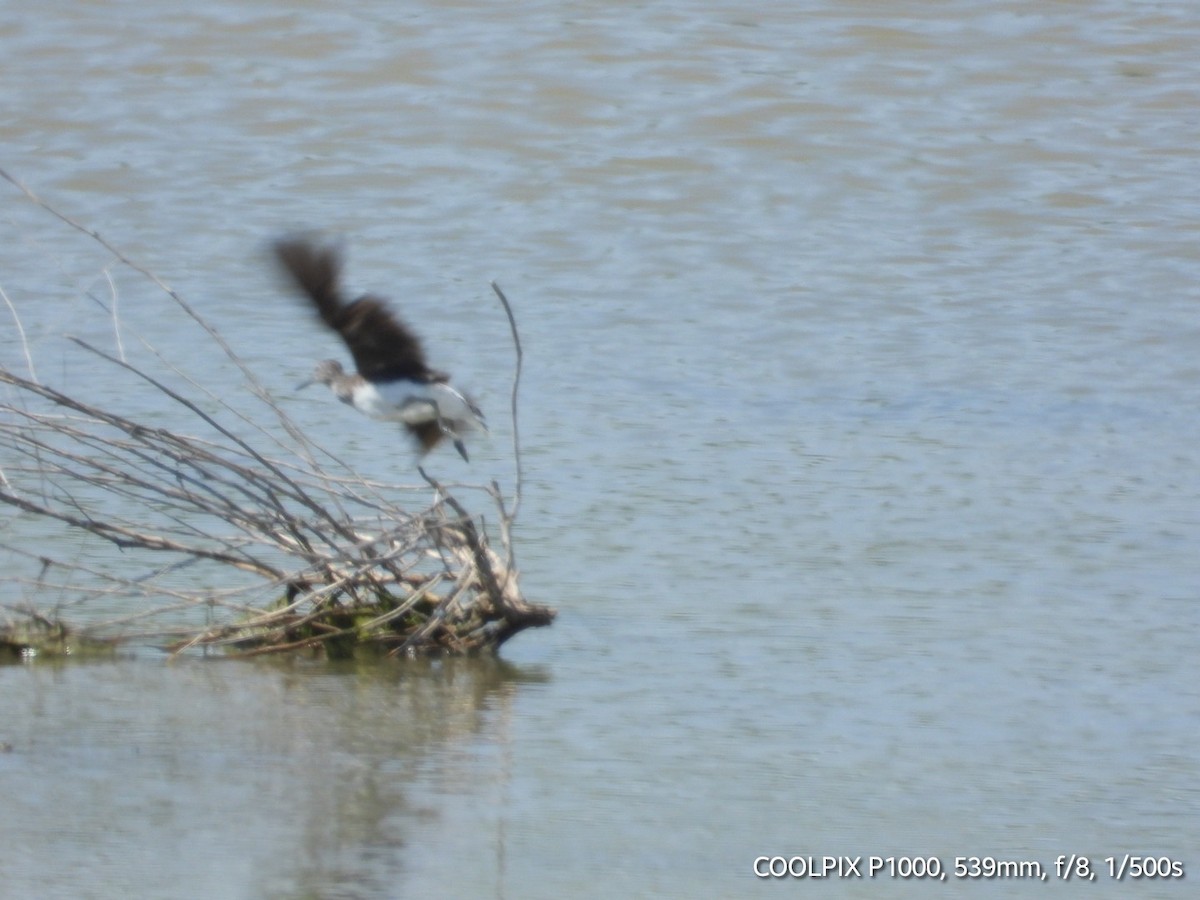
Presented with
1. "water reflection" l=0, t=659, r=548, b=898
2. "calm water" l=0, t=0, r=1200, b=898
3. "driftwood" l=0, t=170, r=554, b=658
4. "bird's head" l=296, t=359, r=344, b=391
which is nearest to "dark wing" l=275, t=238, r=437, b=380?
"bird's head" l=296, t=359, r=344, b=391

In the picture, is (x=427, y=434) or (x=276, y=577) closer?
(x=276, y=577)

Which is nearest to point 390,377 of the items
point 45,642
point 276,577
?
point 276,577

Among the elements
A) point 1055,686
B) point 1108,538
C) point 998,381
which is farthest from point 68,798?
point 998,381

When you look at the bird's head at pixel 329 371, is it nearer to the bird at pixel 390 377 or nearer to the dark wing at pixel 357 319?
the bird at pixel 390 377

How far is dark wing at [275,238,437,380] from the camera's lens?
5.30m

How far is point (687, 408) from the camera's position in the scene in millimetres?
7277

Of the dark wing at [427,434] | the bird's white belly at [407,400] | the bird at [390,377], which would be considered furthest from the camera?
the dark wing at [427,434]

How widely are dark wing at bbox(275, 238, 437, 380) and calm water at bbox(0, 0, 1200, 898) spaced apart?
2.08 ft

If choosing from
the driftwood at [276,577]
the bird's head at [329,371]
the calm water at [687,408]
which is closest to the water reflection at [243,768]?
the calm water at [687,408]

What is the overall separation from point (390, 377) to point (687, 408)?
1789 mm

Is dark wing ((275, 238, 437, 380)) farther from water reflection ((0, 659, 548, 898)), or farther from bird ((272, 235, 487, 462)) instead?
water reflection ((0, 659, 548, 898))

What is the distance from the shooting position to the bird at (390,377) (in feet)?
18.0

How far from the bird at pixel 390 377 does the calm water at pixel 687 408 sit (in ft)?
1.43

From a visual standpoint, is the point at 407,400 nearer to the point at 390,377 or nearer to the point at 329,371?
the point at 390,377
